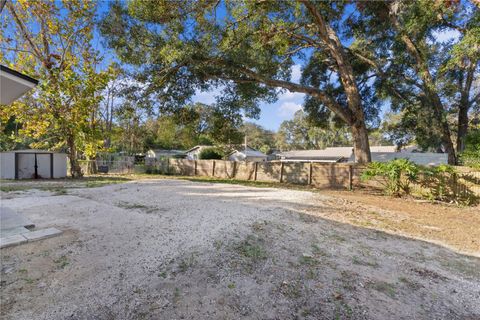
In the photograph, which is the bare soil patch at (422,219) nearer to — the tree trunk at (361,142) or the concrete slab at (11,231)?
the tree trunk at (361,142)

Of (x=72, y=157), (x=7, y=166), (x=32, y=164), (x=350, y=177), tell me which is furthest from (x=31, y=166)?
(x=350, y=177)

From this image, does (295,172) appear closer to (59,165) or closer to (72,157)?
(72,157)

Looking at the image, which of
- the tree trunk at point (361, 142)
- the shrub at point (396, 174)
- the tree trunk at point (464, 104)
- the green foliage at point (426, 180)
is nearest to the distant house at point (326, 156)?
the tree trunk at point (464, 104)

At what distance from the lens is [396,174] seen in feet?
27.7

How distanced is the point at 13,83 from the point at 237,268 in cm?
404

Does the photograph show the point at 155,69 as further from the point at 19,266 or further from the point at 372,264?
the point at 372,264

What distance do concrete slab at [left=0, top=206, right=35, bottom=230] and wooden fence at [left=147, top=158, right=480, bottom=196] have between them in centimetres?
1062

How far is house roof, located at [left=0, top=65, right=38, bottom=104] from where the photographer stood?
3.16m

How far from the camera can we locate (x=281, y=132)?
154ft

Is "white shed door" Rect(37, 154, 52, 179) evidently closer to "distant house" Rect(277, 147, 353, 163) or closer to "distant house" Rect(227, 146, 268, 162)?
"distant house" Rect(227, 146, 268, 162)

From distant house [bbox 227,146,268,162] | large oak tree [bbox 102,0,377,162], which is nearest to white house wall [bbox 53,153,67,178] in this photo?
large oak tree [bbox 102,0,377,162]

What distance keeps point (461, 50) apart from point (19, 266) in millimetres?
11642

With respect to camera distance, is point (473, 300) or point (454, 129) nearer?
point (473, 300)

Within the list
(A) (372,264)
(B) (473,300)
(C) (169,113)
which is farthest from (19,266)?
(C) (169,113)
